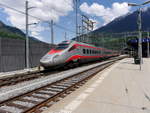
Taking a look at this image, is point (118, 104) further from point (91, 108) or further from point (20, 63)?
point (20, 63)

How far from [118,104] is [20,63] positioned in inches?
553

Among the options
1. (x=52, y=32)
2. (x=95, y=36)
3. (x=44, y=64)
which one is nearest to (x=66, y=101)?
(x=44, y=64)

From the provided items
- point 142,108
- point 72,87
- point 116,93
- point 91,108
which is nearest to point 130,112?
point 142,108

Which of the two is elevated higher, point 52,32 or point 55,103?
point 52,32

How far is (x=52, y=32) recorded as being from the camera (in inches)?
843

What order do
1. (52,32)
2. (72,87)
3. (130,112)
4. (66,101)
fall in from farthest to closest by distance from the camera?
(52,32) < (72,87) < (66,101) < (130,112)

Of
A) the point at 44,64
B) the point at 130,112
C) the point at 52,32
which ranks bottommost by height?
the point at 130,112

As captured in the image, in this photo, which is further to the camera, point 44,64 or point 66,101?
point 44,64

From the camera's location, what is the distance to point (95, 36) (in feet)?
165

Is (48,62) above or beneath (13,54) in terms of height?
beneath

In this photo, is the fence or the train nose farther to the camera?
the fence

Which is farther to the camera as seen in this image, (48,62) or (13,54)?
(13,54)

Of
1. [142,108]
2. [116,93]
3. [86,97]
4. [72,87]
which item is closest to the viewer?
[142,108]

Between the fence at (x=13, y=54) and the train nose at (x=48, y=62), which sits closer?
the train nose at (x=48, y=62)
